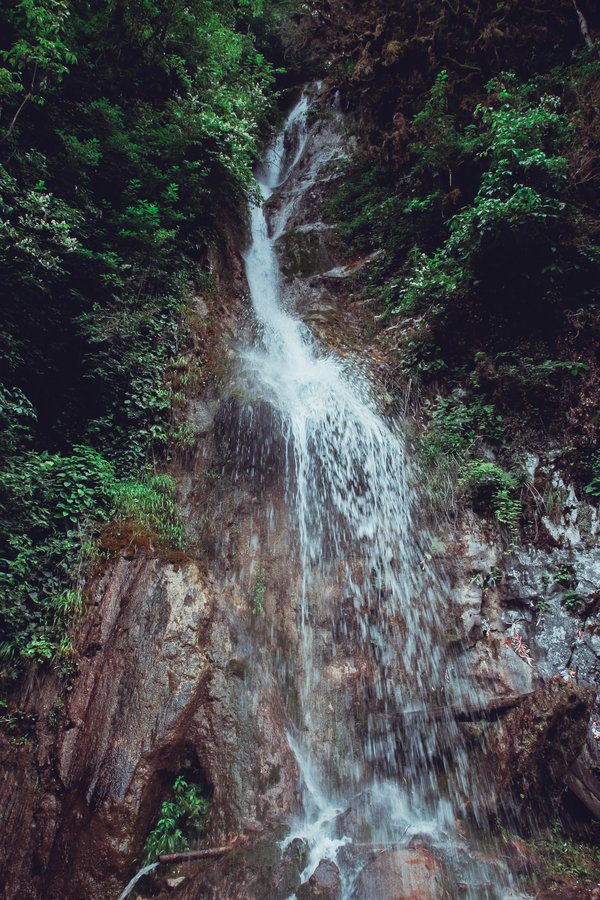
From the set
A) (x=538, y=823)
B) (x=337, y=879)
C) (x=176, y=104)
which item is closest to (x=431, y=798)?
(x=538, y=823)

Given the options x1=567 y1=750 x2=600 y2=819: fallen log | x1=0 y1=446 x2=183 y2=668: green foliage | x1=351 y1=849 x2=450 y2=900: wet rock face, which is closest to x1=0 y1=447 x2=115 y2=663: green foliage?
x1=0 y1=446 x2=183 y2=668: green foliage

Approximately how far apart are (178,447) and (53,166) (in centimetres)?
457

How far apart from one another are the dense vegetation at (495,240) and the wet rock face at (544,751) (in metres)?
2.26

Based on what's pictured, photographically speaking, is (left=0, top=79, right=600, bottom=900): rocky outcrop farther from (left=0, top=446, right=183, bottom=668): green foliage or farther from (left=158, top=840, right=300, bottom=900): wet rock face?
(left=0, top=446, right=183, bottom=668): green foliage

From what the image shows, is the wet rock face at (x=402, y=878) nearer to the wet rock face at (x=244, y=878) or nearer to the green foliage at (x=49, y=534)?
the wet rock face at (x=244, y=878)

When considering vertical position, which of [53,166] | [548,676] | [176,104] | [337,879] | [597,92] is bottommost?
[337,879]

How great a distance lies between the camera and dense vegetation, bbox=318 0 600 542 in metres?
6.37

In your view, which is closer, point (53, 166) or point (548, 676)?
point (548, 676)

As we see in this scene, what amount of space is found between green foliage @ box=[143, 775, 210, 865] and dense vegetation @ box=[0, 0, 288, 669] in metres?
1.92

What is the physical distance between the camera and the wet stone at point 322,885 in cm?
379

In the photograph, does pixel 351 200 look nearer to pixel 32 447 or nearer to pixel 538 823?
pixel 32 447

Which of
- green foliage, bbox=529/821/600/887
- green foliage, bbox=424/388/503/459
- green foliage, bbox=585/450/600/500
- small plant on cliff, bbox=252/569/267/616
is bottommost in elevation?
green foliage, bbox=529/821/600/887

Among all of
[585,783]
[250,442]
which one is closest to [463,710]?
[585,783]

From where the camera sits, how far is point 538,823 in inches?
174
